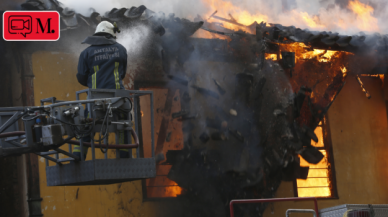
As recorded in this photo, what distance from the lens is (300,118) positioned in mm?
9977

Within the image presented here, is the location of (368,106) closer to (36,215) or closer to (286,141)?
(286,141)

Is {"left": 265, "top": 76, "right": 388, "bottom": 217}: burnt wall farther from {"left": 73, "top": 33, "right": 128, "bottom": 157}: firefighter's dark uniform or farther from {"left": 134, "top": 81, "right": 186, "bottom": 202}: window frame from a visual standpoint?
{"left": 73, "top": 33, "right": 128, "bottom": 157}: firefighter's dark uniform

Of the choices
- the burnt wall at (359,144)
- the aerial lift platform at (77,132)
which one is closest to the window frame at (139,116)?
the aerial lift platform at (77,132)

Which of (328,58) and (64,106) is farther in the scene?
(328,58)

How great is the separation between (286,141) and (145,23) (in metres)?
4.40

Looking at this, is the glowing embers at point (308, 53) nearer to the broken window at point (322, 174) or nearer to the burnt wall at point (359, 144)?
the burnt wall at point (359, 144)

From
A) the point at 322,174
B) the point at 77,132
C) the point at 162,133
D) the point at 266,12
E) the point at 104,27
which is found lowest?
the point at 322,174

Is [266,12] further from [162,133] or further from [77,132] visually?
[77,132]

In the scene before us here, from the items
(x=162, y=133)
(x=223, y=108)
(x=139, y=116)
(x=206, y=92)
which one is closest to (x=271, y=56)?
(x=223, y=108)

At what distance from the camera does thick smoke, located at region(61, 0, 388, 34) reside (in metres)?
9.79

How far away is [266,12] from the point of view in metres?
11.3

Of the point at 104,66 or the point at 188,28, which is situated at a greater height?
the point at 188,28

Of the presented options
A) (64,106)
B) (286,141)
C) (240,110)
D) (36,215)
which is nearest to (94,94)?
(64,106)

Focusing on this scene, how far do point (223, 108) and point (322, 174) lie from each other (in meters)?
3.49
